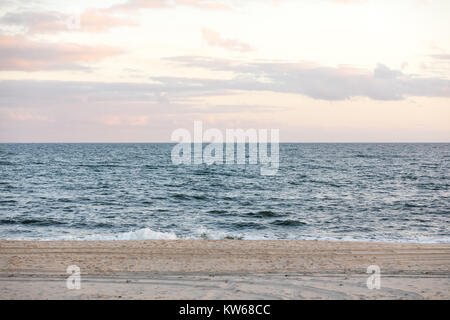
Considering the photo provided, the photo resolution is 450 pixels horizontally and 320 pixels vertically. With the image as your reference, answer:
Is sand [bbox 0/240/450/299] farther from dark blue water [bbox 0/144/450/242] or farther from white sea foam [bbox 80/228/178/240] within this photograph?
dark blue water [bbox 0/144/450/242]

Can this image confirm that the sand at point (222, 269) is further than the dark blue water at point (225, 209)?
No

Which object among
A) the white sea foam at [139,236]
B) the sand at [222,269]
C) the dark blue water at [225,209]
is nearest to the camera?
the sand at [222,269]

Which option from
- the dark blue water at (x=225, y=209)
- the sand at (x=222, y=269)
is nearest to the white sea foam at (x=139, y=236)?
the dark blue water at (x=225, y=209)

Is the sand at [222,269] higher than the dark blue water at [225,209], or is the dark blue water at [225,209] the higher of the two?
the sand at [222,269]

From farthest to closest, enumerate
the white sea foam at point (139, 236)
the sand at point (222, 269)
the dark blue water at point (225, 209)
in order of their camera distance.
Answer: the dark blue water at point (225, 209)
the white sea foam at point (139, 236)
the sand at point (222, 269)

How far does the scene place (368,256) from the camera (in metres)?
14.8

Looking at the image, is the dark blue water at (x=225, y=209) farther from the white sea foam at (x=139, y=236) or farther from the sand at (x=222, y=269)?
the sand at (x=222, y=269)

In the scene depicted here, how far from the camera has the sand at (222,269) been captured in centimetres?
991

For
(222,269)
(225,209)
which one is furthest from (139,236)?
(225,209)

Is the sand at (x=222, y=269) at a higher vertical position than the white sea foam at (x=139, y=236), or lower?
higher

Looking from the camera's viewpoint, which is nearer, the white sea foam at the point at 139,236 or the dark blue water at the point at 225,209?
the white sea foam at the point at 139,236

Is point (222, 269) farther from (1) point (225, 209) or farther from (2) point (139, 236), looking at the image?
(1) point (225, 209)

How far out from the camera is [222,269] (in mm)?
12477

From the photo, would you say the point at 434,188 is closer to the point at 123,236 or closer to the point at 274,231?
the point at 274,231
